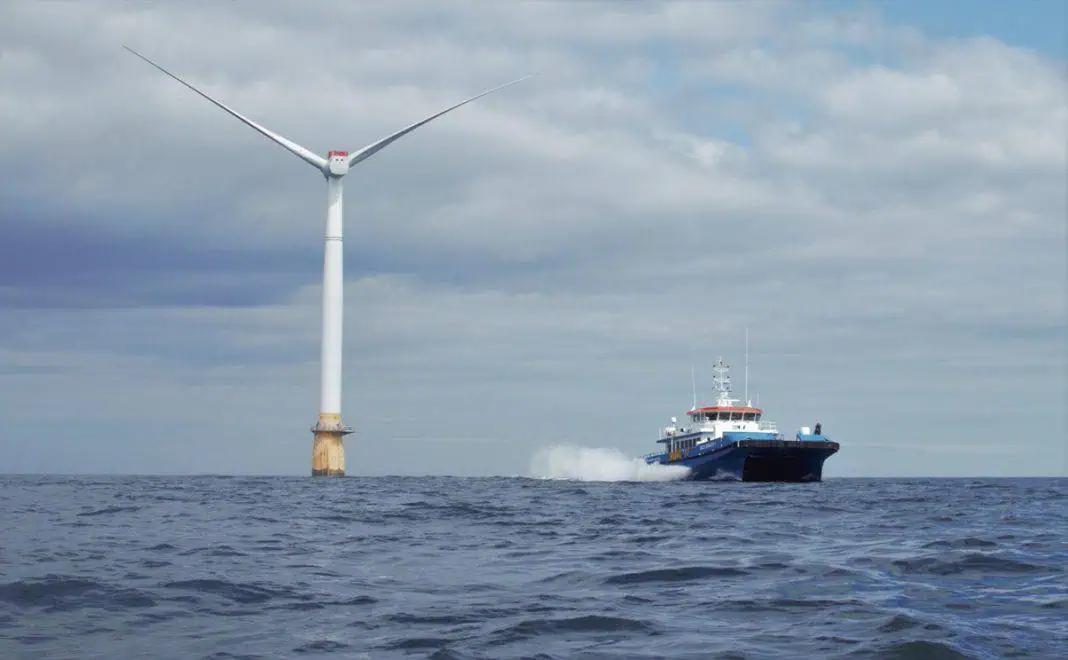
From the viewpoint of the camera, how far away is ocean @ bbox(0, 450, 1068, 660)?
1531 cm

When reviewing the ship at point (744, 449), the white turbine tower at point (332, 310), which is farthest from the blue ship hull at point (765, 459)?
the white turbine tower at point (332, 310)

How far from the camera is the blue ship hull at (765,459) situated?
3765 inches

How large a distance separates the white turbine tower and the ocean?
7414 centimetres

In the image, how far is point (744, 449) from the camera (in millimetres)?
94875

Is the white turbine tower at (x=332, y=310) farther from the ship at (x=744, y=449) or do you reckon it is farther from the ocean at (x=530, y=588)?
the ocean at (x=530, y=588)

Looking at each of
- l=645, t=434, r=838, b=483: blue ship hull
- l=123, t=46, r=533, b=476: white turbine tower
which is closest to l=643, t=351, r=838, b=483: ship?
l=645, t=434, r=838, b=483: blue ship hull

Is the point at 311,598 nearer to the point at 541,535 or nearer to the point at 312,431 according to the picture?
the point at 541,535

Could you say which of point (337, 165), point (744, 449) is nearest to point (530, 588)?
point (744, 449)

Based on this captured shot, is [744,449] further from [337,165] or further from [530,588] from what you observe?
[530,588]

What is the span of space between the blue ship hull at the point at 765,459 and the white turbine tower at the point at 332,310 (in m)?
39.7

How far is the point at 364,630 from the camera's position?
16.4 m

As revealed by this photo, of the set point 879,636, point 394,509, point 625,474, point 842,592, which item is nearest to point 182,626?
point 879,636

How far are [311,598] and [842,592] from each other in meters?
9.81

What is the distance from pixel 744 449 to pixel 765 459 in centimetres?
280
